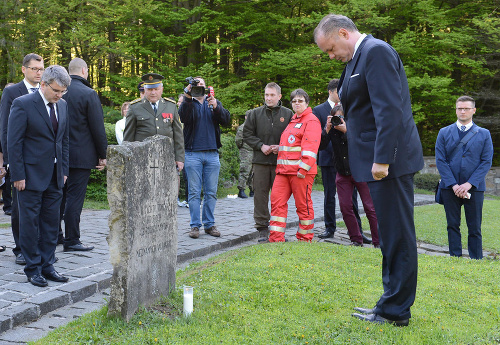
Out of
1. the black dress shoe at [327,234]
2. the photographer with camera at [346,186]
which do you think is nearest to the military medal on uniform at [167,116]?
the photographer with camera at [346,186]

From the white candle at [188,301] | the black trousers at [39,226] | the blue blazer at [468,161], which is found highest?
the blue blazer at [468,161]

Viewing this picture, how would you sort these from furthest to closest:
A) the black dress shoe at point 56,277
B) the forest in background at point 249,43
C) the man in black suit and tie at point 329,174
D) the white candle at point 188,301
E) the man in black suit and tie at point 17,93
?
the forest in background at point 249,43 < the man in black suit and tie at point 329,174 < the man in black suit and tie at point 17,93 < the black dress shoe at point 56,277 < the white candle at point 188,301

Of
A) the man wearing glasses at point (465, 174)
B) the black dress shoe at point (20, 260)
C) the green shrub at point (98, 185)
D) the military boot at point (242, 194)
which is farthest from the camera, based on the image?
the military boot at point (242, 194)

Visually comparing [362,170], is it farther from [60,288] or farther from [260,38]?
[260,38]

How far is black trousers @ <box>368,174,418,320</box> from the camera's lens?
3846mm

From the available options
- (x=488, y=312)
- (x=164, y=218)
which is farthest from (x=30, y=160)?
(x=488, y=312)

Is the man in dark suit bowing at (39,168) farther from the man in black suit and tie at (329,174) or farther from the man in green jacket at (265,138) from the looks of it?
the man in black suit and tie at (329,174)

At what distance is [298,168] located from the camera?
748cm

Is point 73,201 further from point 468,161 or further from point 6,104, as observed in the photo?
point 468,161

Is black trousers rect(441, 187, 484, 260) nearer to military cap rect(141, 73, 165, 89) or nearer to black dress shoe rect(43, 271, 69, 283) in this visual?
military cap rect(141, 73, 165, 89)

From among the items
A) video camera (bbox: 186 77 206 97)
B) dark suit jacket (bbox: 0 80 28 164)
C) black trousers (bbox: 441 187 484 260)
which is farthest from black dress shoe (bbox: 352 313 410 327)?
video camera (bbox: 186 77 206 97)

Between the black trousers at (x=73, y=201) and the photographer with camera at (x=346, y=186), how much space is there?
12.1ft

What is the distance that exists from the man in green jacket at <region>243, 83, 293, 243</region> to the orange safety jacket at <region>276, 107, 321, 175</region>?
0.41m

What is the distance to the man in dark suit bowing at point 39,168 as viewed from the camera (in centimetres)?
524
